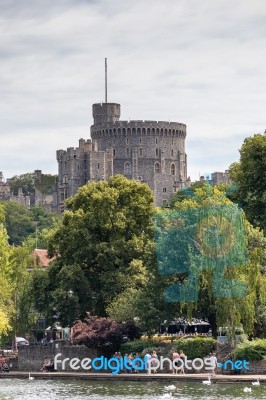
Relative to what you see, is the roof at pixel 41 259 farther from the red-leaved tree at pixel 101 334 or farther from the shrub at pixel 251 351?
the shrub at pixel 251 351

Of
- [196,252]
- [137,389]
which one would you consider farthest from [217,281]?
[137,389]

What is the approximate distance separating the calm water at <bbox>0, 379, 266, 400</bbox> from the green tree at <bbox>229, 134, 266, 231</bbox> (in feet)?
68.6

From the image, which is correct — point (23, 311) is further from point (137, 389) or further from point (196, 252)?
point (137, 389)

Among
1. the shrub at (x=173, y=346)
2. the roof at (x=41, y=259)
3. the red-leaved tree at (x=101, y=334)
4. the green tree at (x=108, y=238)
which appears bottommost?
the shrub at (x=173, y=346)

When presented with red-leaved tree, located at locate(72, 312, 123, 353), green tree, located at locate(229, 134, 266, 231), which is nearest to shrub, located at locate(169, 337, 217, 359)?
red-leaved tree, located at locate(72, 312, 123, 353)

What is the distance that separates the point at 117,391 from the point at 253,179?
2732cm

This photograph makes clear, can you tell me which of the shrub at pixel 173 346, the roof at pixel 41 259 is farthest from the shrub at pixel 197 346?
the roof at pixel 41 259

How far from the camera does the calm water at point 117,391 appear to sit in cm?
5109

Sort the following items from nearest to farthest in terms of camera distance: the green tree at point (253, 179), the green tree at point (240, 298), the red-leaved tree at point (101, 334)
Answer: the green tree at point (240, 298)
the red-leaved tree at point (101, 334)
the green tree at point (253, 179)

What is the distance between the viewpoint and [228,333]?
62.6 m

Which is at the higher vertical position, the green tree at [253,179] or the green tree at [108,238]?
the green tree at [253,179]

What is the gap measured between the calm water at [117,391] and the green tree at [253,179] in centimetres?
2091

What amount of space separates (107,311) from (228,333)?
10.6 metres

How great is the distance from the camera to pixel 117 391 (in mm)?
54625
